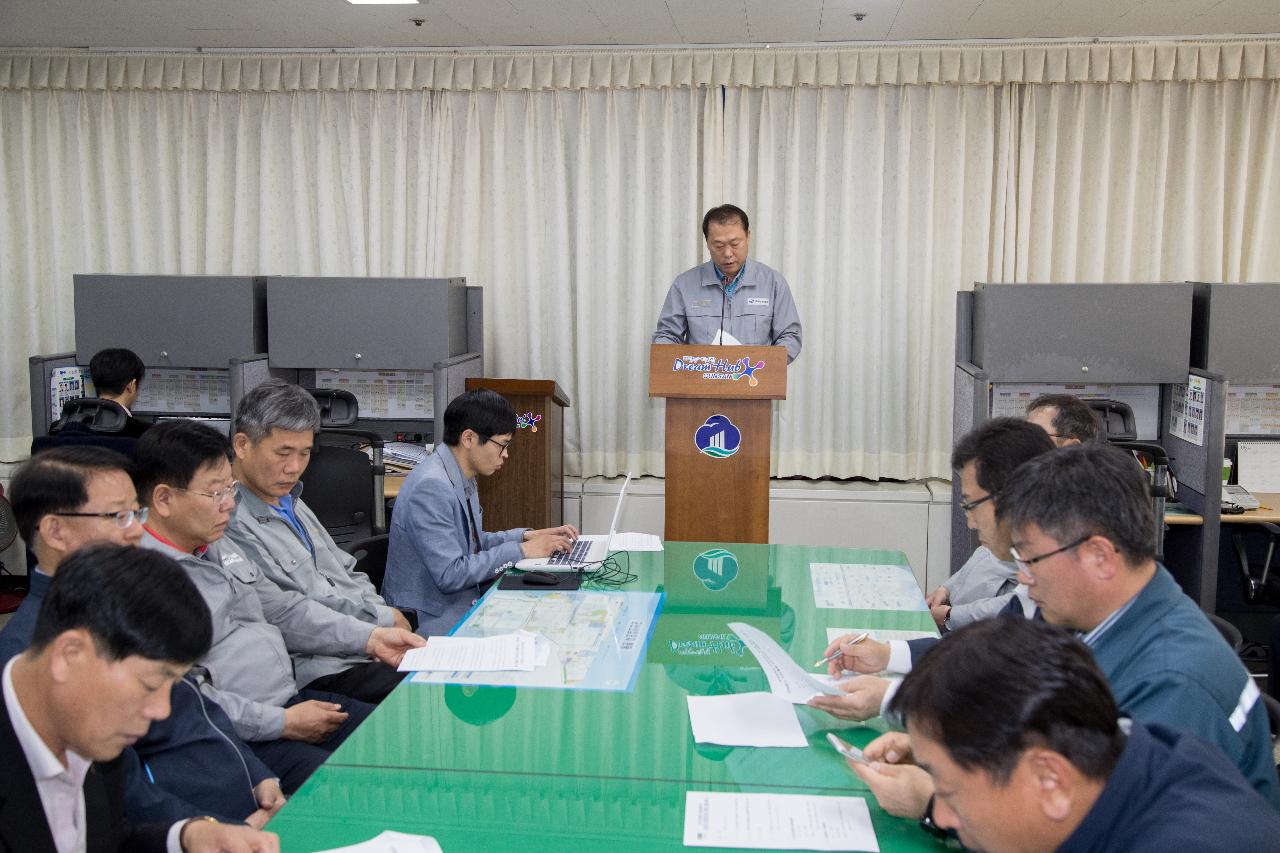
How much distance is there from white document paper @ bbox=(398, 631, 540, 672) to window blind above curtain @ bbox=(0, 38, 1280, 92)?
3.90 metres

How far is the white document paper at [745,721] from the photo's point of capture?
2031 millimetres

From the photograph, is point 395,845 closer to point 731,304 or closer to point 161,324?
point 731,304

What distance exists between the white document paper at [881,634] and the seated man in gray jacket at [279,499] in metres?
1.19

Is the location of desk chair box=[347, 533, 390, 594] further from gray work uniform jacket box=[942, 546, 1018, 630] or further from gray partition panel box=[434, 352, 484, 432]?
gray work uniform jacket box=[942, 546, 1018, 630]

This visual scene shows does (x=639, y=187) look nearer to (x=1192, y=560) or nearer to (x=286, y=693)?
(x=1192, y=560)

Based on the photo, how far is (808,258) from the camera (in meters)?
5.77

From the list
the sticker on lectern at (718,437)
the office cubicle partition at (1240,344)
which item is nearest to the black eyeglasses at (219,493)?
the sticker on lectern at (718,437)

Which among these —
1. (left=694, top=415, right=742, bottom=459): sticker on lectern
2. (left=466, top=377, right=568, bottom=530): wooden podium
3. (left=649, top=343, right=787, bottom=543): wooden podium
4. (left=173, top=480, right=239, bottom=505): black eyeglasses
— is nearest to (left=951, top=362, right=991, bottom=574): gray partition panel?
(left=649, top=343, right=787, bottom=543): wooden podium

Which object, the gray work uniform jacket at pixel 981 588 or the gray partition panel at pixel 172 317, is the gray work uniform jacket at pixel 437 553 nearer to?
the gray work uniform jacket at pixel 981 588

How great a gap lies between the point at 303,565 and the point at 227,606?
1.48ft

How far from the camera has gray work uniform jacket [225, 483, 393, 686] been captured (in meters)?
2.79

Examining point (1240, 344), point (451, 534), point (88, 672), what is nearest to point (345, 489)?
point (451, 534)

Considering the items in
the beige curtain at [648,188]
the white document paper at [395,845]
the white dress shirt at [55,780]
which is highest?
the beige curtain at [648,188]

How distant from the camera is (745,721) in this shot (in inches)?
83.4
